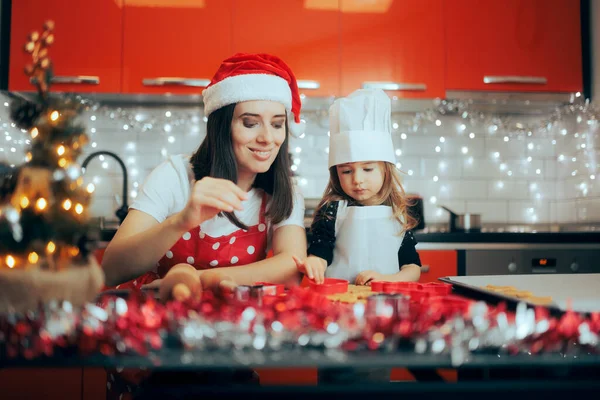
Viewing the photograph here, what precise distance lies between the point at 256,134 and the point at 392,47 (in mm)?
1379

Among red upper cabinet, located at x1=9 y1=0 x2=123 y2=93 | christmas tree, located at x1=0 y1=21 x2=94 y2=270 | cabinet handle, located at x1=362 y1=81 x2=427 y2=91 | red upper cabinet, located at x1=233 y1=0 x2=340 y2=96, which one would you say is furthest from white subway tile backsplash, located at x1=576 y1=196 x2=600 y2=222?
christmas tree, located at x1=0 y1=21 x2=94 y2=270

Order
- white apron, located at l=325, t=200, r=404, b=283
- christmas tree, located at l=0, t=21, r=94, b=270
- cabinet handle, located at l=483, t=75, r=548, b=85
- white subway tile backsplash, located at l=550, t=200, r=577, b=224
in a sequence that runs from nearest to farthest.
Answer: christmas tree, located at l=0, t=21, r=94, b=270, white apron, located at l=325, t=200, r=404, b=283, cabinet handle, located at l=483, t=75, r=548, b=85, white subway tile backsplash, located at l=550, t=200, r=577, b=224

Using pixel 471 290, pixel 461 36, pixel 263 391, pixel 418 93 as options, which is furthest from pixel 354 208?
pixel 461 36

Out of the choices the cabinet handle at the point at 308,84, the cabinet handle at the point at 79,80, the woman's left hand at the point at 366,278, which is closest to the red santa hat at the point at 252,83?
the woman's left hand at the point at 366,278

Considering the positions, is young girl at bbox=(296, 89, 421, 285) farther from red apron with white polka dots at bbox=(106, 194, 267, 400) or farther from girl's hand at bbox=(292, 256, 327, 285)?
girl's hand at bbox=(292, 256, 327, 285)

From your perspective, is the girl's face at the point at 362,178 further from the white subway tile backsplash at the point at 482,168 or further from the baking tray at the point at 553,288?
the white subway tile backsplash at the point at 482,168

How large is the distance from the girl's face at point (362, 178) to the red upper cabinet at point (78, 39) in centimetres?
132

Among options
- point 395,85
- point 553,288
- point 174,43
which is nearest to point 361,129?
point 553,288

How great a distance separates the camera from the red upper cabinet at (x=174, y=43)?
2311 mm

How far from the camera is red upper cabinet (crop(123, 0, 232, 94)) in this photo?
231cm

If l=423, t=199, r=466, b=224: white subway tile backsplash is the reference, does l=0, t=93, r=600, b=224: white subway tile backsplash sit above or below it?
above

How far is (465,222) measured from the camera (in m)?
2.32

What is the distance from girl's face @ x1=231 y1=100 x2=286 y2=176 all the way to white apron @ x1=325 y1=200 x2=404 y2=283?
315 mm

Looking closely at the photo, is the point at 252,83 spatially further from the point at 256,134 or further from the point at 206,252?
the point at 206,252
